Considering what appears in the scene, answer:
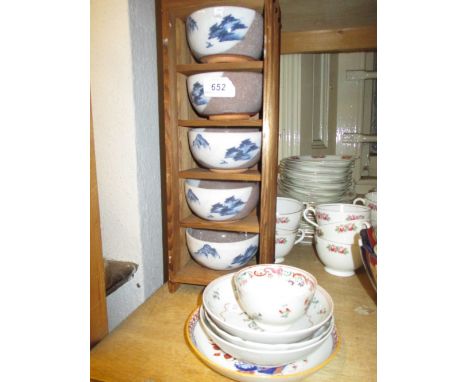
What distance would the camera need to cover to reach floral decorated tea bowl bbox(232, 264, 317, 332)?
47cm

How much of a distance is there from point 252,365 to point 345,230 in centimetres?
40

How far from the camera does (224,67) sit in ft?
1.97

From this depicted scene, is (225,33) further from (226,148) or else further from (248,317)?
(248,317)

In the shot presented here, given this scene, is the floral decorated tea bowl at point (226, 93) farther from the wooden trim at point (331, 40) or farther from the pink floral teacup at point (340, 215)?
the wooden trim at point (331, 40)

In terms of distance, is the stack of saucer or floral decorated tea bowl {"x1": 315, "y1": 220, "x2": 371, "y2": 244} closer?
the stack of saucer

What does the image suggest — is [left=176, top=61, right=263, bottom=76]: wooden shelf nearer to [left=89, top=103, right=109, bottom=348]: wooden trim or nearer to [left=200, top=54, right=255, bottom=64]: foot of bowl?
[left=200, top=54, right=255, bottom=64]: foot of bowl

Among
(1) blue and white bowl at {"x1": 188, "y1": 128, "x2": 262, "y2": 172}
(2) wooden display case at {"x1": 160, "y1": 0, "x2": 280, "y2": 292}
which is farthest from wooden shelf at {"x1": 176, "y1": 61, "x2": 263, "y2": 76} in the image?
(1) blue and white bowl at {"x1": 188, "y1": 128, "x2": 262, "y2": 172}

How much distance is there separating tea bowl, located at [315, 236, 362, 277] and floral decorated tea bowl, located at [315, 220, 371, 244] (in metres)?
0.01

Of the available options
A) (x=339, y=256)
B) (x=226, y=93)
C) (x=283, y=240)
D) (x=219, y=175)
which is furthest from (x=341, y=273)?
(x=226, y=93)
